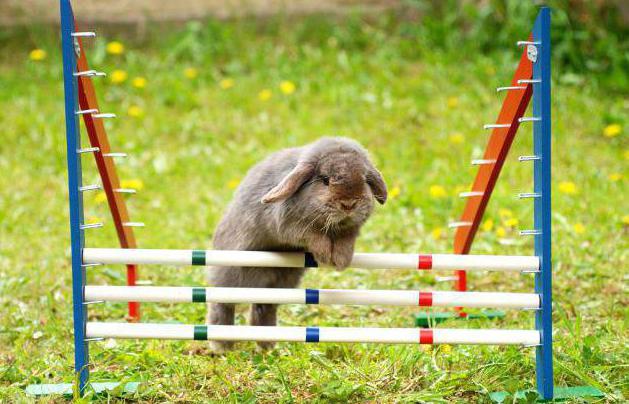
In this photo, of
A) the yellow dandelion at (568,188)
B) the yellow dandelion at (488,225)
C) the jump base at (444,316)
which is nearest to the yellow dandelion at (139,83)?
the yellow dandelion at (488,225)

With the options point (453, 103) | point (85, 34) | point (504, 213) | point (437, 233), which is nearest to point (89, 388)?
point (85, 34)

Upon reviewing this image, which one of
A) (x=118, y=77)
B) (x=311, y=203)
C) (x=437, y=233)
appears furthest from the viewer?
(x=118, y=77)

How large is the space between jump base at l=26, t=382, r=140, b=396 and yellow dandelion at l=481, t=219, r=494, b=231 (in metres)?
2.81

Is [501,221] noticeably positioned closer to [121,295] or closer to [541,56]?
[541,56]

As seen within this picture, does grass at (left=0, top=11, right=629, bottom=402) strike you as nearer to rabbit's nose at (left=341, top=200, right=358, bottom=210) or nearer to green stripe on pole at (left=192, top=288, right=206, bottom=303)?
green stripe on pole at (left=192, top=288, right=206, bottom=303)

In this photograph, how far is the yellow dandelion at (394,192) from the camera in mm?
5762

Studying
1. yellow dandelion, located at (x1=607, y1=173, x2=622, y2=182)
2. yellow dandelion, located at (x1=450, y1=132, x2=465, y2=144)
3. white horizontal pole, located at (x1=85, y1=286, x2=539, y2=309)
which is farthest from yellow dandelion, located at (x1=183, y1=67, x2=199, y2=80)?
white horizontal pole, located at (x1=85, y1=286, x2=539, y2=309)

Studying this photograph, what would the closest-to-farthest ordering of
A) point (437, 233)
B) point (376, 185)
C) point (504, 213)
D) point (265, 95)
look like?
1. point (376, 185)
2. point (437, 233)
3. point (504, 213)
4. point (265, 95)

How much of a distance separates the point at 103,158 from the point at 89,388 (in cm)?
95

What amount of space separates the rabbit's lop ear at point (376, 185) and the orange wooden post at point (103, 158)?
1117 mm

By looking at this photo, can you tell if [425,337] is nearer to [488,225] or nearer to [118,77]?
[488,225]

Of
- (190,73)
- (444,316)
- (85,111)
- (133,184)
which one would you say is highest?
(190,73)

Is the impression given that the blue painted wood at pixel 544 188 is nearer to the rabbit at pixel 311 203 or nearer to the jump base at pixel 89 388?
the rabbit at pixel 311 203

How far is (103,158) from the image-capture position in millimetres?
3484
